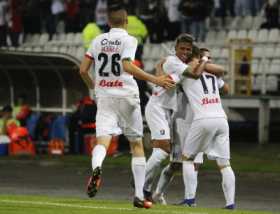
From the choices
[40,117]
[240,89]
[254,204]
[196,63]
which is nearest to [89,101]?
[40,117]

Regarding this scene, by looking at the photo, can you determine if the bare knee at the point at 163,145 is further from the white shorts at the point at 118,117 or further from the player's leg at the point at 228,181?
the white shorts at the point at 118,117

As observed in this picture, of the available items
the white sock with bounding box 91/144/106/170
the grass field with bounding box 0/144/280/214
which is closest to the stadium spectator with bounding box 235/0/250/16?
the grass field with bounding box 0/144/280/214

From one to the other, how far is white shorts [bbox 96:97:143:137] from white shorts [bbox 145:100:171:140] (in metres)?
2.75

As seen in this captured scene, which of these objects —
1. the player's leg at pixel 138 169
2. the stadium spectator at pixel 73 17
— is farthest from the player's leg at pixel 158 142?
the stadium spectator at pixel 73 17

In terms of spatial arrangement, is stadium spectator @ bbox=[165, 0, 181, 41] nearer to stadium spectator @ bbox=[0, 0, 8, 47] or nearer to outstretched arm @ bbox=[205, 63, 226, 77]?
stadium spectator @ bbox=[0, 0, 8, 47]

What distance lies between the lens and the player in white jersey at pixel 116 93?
1355cm

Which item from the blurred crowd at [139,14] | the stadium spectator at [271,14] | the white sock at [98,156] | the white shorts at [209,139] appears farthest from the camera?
the blurred crowd at [139,14]

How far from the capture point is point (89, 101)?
25.0 meters

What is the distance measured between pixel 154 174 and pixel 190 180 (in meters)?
1.11

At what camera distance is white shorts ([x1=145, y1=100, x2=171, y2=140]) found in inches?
649

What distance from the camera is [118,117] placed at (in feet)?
45.0

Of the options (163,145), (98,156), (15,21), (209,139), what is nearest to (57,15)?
(15,21)

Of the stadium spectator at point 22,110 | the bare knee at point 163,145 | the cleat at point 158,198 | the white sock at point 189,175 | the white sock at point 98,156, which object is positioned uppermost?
the white sock at point 98,156

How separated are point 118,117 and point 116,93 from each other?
299 mm
